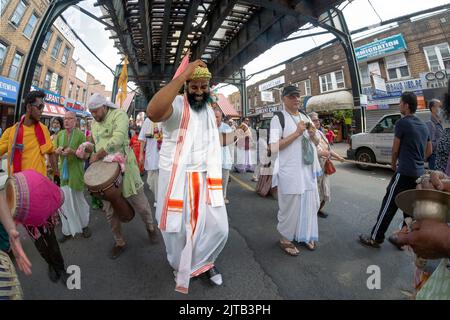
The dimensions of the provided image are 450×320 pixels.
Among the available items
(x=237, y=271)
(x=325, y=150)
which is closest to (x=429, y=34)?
(x=325, y=150)

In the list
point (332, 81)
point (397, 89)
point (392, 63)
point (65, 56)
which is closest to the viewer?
Result: point (397, 89)

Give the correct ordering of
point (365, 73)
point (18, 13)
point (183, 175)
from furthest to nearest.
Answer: point (365, 73), point (18, 13), point (183, 175)

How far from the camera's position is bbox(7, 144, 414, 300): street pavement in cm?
215

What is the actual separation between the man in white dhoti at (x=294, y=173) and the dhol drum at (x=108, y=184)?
1.87m

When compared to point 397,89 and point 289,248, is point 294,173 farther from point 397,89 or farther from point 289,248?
point 397,89

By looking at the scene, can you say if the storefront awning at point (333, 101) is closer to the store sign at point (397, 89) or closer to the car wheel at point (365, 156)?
the store sign at point (397, 89)

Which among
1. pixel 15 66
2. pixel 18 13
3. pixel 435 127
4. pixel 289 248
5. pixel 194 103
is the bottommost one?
pixel 289 248

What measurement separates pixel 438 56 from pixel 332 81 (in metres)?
6.75

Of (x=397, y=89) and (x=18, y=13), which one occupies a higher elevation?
(x=18, y=13)

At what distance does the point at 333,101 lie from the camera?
58.9 ft

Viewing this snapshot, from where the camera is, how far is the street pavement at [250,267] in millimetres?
2148

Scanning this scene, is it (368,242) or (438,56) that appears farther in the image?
(438,56)

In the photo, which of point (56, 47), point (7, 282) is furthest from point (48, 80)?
point (7, 282)

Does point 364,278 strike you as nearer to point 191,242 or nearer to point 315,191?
point 315,191
